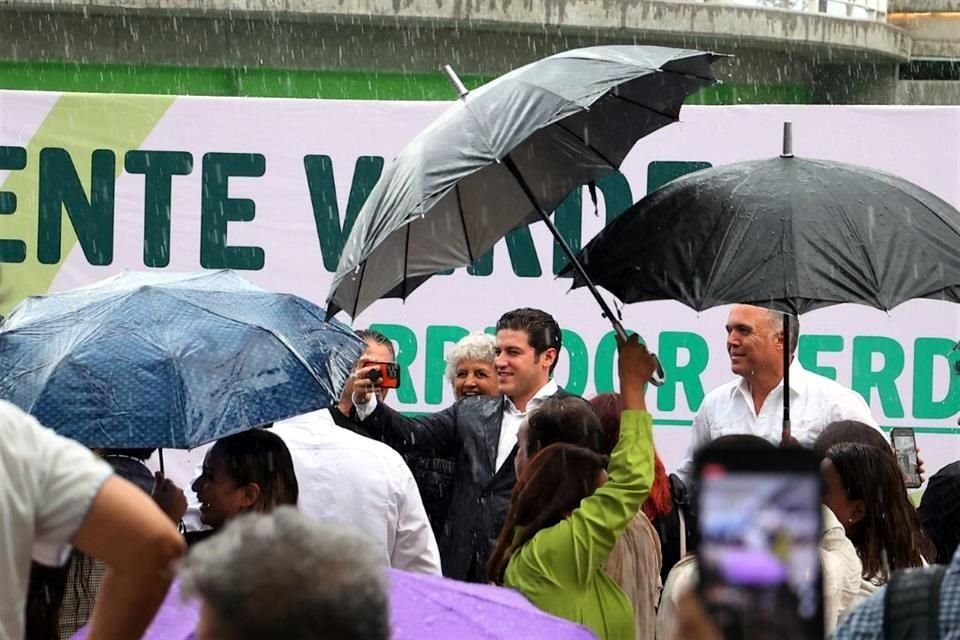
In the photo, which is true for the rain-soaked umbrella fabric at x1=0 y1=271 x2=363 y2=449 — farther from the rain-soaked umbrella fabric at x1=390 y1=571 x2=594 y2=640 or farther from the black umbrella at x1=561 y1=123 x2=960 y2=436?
the rain-soaked umbrella fabric at x1=390 y1=571 x2=594 y2=640

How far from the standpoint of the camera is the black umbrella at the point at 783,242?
476cm

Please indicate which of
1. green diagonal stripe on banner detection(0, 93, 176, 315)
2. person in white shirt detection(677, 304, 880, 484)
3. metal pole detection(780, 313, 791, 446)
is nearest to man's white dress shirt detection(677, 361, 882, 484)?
person in white shirt detection(677, 304, 880, 484)

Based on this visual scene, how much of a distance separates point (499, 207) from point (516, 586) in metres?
1.48

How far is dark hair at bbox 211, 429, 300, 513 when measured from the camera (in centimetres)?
442

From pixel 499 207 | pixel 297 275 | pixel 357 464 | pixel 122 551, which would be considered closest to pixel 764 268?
pixel 499 207

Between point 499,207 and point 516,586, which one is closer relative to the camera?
point 516,586

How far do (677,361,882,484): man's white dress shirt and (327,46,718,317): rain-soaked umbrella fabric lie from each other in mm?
1403

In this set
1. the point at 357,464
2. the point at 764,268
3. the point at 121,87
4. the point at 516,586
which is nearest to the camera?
the point at 516,586

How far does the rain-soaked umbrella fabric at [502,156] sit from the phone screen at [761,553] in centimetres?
284

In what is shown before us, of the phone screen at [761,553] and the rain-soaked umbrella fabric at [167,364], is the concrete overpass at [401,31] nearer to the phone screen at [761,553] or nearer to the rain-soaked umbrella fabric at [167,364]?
the rain-soaked umbrella fabric at [167,364]

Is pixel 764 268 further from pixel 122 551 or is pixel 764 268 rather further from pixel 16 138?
pixel 16 138

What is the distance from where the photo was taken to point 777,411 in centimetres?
643

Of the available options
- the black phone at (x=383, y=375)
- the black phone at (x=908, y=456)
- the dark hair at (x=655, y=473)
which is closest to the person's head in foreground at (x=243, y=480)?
the dark hair at (x=655, y=473)

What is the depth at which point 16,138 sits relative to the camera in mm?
7824
